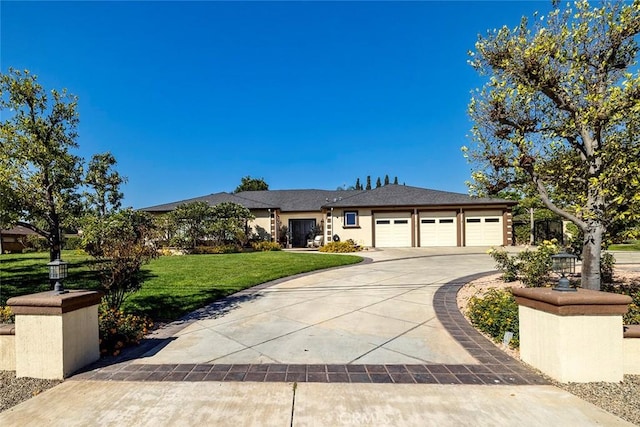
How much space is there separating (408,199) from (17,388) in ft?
65.9

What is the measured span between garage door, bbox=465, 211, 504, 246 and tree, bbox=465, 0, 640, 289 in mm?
15596

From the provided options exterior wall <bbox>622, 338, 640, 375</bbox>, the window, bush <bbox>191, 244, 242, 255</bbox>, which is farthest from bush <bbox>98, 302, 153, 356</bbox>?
the window

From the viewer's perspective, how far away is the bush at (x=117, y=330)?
4.02 metres

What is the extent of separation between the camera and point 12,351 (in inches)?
135

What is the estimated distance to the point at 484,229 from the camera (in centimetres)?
2005

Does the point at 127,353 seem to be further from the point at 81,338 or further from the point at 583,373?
the point at 583,373

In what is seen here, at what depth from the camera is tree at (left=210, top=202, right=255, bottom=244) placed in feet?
57.2

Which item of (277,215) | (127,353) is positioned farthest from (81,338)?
(277,215)

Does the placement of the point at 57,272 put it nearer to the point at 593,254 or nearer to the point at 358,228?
the point at 593,254

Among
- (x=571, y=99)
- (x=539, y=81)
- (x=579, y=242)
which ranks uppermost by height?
(x=539, y=81)

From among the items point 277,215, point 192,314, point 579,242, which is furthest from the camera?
point 277,215

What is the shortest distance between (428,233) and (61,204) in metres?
19.1

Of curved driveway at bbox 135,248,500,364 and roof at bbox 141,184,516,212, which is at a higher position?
roof at bbox 141,184,516,212

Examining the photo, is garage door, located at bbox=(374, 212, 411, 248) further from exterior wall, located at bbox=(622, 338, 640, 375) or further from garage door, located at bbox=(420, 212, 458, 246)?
exterior wall, located at bbox=(622, 338, 640, 375)
